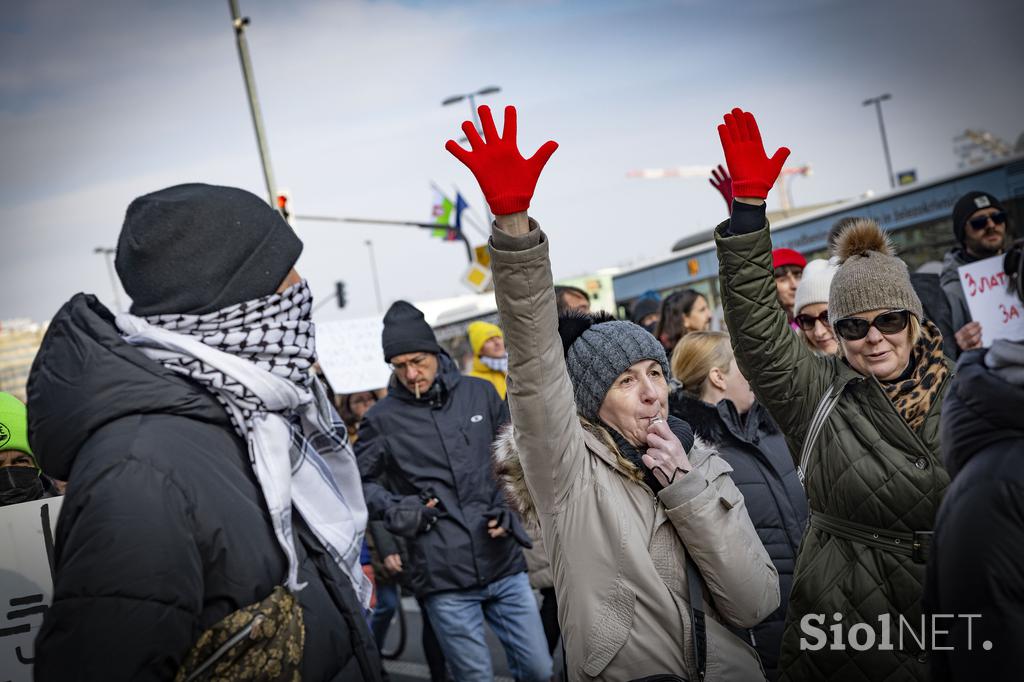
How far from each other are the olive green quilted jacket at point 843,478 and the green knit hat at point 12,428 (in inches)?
108

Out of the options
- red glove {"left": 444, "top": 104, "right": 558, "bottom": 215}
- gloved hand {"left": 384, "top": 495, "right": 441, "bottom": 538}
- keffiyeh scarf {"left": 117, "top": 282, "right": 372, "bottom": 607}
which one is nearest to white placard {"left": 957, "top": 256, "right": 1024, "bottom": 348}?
gloved hand {"left": 384, "top": 495, "right": 441, "bottom": 538}

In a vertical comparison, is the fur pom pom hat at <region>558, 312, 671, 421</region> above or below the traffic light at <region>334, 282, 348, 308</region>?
below

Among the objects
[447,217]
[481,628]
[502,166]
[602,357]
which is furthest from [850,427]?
[447,217]

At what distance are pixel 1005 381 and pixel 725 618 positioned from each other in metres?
1.38

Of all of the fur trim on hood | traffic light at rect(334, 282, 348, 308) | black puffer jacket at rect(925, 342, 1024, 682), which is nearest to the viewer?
black puffer jacket at rect(925, 342, 1024, 682)

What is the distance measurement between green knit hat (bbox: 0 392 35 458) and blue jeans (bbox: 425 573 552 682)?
8.40 ft

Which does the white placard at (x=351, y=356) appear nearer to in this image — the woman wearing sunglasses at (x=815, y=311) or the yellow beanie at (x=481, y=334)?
the yellow beanie at (x=481, y=334)

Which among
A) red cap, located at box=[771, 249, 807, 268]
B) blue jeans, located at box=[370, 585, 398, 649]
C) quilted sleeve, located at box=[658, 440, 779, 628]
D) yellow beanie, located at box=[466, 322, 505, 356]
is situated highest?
red cap, located at box=[771, 249, 807, 268]

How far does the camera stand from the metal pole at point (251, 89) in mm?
14102

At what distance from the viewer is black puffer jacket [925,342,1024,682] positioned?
1489mm

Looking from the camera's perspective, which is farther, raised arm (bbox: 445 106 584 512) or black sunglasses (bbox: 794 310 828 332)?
black sunglasses (bbox: 794 310 828 332)

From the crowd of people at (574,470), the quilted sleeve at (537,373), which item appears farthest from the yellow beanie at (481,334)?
the quilted sleeve at (537,373)

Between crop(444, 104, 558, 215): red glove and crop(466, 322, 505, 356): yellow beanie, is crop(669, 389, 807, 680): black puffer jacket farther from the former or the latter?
crop(466, 322, 505, 356): yellow beanie

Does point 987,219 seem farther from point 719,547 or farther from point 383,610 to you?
point 383,610
